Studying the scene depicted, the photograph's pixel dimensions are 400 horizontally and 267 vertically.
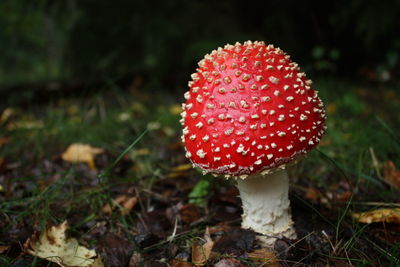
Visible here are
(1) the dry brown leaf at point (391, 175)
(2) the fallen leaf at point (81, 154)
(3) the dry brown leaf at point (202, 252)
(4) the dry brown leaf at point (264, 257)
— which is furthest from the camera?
(2) the fallen leaf at point (81, 154)

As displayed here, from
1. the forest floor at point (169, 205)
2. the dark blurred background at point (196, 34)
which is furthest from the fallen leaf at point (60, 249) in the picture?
the dark blurred background at point (196, 34)

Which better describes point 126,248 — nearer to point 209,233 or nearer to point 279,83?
point 209,233

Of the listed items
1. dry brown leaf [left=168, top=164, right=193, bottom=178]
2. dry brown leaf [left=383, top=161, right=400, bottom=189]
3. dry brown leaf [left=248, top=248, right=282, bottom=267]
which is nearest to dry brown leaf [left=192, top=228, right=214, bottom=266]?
dry brown leaf [left=248, top=248, right=282, bottom=267]

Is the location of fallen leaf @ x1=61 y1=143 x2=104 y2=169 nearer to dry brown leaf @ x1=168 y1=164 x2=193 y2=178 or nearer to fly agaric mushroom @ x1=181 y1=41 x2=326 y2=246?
dry brown leaf @ x1=168 y1=164 x2=193 y2=178

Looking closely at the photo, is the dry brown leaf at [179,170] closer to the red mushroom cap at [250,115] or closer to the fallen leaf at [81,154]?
the fallen leaf at [81,154]

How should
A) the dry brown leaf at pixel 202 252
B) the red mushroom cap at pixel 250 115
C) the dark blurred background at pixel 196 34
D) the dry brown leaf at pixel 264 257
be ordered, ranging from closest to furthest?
the red mushroom cap at pixel 250 115 → the dry brown leaf at pixel 264 257 → the dry brown leaf at pixel 202 252 → the dark blurred background at pixel 196 34

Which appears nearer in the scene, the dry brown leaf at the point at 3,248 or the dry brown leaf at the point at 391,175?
the dry brown leaf at the point at 3,248

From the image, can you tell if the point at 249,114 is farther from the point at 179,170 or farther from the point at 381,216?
the point at 179,170
